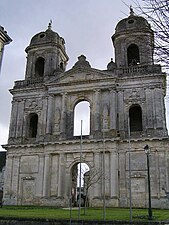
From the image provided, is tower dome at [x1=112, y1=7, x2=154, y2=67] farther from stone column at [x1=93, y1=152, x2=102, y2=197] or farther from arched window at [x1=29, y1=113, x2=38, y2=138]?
arched window at [x1=29, y1=113, x2=38, y2=138]

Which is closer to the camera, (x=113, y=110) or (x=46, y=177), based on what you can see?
(x=46, y=177)

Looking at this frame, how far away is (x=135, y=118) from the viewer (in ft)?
93.2

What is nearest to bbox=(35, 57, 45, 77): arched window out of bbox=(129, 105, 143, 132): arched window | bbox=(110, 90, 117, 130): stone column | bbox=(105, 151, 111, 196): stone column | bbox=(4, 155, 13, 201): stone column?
bbox=(110, 90, 117, 130): stone column

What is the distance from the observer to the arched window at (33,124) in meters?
29.9

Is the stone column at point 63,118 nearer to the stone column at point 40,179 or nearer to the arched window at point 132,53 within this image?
the stone column at point 40,179

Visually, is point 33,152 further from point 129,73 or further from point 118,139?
point 129,73

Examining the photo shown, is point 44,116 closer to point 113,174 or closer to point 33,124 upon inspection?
point 33,124

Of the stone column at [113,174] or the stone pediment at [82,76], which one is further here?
the stone pediment at [82,76]

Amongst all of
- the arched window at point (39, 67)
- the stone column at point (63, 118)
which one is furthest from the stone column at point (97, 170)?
the arched window at point (39, 67)

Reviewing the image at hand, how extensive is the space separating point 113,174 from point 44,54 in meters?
15.1

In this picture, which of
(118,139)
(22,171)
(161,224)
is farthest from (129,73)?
(161,224)

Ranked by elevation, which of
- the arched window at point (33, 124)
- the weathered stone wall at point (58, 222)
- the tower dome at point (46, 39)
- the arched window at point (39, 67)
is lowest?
the weathered stone wall at point (58, 222)

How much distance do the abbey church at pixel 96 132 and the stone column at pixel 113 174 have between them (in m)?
0.08

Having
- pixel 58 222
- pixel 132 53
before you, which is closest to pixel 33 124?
pixel 132 53
